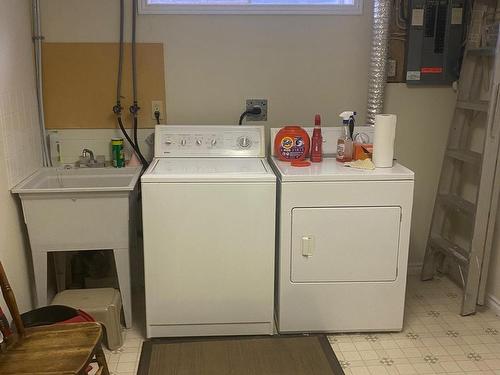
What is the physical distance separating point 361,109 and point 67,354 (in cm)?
220

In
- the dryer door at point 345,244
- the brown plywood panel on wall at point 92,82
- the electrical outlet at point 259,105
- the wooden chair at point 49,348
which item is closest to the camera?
the wooden chair at point 49,348

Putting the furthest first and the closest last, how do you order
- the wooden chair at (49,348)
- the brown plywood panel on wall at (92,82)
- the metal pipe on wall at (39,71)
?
the brown plywood panel on wall at (92,82) < the metal pipe on wall at (39,71) < the wooden chair at (49,348)

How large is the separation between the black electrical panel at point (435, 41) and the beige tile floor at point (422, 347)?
140 centimetres

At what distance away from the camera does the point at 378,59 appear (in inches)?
117

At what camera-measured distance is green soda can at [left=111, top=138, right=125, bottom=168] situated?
298 centimetres

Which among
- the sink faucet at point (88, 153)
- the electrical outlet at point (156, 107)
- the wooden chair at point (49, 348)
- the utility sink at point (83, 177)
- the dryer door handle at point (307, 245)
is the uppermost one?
the electrical outlet at point (156, 107)

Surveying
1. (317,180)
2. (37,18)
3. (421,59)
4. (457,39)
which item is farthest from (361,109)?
(37,18)

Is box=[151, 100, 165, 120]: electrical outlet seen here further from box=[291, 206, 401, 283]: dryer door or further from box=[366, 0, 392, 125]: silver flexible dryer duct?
box=[366, 0, 392, 125]: silver flexible dryer duct

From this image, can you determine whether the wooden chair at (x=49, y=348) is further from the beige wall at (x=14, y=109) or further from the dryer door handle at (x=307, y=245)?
the dryer door handle at (x=307, y=245)

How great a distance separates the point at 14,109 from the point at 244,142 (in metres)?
1.22

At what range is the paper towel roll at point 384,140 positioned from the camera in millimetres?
2588

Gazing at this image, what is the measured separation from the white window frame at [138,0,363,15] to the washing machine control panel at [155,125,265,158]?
68 cm

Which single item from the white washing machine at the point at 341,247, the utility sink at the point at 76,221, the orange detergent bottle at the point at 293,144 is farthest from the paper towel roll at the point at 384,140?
the utility sink at the point at 76,221

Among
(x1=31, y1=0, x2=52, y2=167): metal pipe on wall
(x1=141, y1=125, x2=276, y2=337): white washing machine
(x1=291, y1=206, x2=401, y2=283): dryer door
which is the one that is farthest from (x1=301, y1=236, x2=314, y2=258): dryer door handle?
(x1=31, y1=0, x2=52, y2=167): metal pipe on wall
